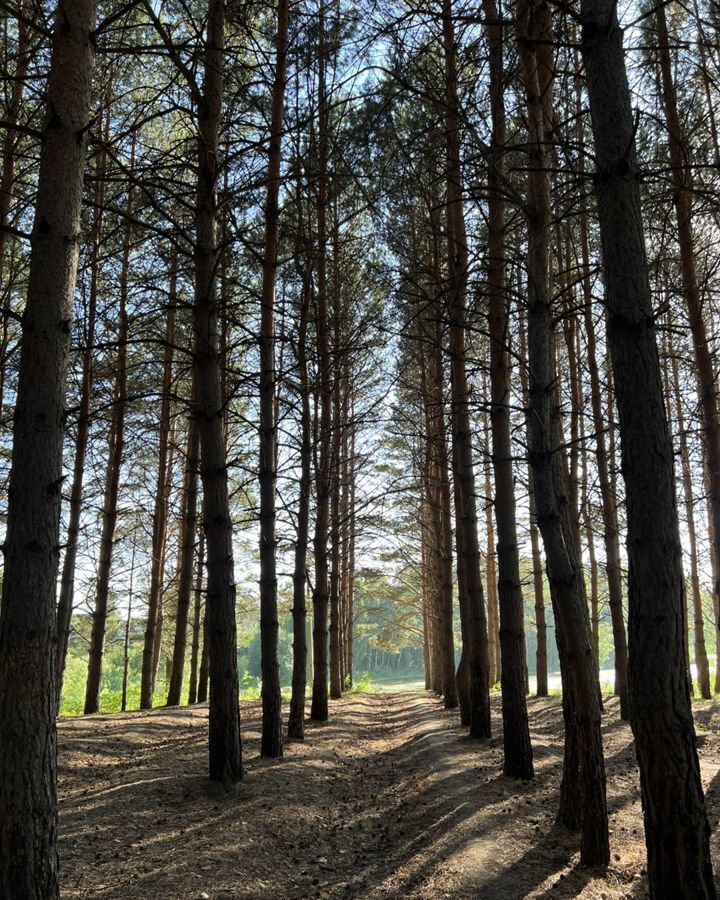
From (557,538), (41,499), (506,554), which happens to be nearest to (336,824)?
(506,554)

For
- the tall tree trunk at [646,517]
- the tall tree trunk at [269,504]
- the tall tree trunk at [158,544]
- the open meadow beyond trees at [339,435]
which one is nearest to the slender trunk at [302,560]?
the open meadow beyond trees at [339,435]

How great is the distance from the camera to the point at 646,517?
2.87 metres

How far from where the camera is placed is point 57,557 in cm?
328

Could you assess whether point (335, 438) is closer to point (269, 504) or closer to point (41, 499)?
point (269, 504)

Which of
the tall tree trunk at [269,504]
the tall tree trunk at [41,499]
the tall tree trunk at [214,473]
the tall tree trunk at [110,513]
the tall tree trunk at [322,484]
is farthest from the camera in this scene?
the tall tree trunk at [110,513]

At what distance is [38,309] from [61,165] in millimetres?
856

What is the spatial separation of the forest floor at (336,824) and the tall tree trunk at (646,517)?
1373 millimetres

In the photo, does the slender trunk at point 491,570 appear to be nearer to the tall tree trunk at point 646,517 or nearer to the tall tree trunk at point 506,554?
the tall tree trunk at point 506,554

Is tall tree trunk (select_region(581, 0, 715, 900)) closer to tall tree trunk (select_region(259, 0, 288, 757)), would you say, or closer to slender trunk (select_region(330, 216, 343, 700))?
tall tree trunk (select_region(259, 0, 288, 757))

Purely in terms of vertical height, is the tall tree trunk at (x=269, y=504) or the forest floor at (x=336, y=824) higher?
the tall tree trunk at (x=269, y=504)

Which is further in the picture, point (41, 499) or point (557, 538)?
point (557, 538)

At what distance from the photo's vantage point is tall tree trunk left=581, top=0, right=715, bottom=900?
8.82ft

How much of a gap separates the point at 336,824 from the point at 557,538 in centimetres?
339

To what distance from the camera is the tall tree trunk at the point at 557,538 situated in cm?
416
